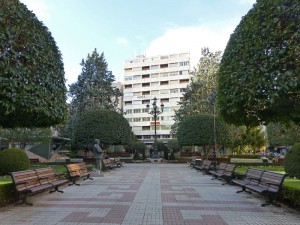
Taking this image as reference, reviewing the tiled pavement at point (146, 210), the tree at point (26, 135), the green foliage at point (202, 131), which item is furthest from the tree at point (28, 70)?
the tree at point (26, 135)

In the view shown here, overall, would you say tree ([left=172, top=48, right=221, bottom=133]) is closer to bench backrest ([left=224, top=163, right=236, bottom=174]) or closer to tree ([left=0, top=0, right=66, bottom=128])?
bench backrest ([left=224, top=163, right=236, bottom=174])

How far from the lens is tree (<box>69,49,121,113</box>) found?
151 ft

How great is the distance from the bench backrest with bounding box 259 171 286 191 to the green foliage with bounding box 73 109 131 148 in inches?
815

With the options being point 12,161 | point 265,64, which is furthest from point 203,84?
point 265,64

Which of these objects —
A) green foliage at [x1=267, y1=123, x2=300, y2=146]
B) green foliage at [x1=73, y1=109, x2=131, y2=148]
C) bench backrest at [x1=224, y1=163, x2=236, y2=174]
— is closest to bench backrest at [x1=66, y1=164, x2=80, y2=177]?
bench backrest at [x1=224, y1=163, x2=236, y2=174]

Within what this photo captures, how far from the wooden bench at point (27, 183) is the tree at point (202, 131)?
814 inches

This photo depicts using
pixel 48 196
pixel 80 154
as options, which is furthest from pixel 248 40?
pixel 80 154

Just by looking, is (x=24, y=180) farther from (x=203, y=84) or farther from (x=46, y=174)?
(x=203, y=84)

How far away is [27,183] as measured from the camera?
9297 millimetres

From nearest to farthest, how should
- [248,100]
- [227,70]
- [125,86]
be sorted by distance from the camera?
[248,100] < [227,70] < [125,86]

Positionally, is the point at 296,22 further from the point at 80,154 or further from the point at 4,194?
the point at 80,154

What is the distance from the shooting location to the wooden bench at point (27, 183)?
876cm

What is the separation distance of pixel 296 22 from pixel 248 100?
2.09m

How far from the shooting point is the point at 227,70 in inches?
389
